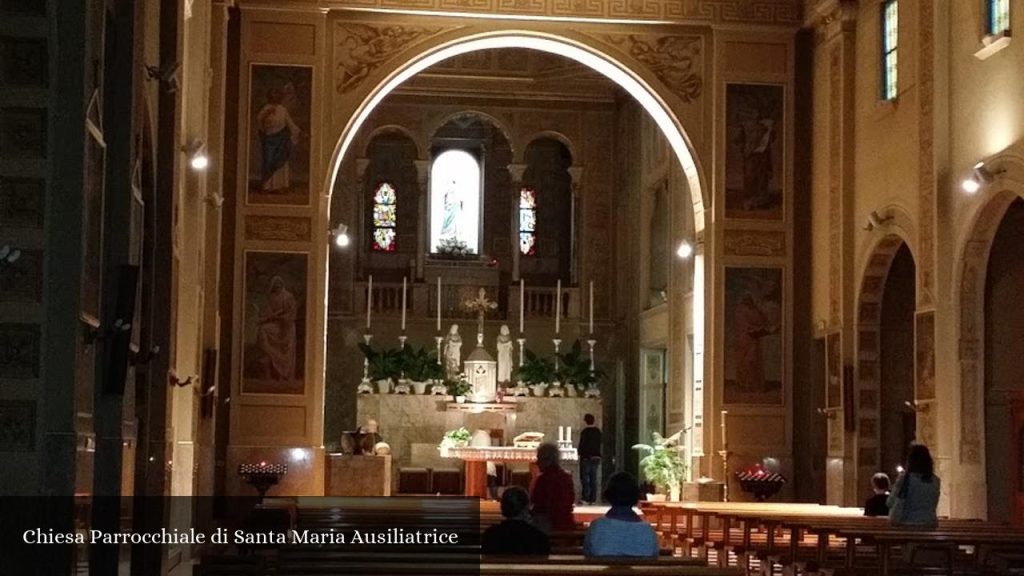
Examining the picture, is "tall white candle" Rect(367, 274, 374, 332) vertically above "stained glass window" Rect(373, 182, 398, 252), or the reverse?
"stained glass window" Rect(373, 182, 398, 252)

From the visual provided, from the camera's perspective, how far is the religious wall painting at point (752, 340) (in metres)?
25.1

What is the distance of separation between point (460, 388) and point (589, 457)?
14.2ft

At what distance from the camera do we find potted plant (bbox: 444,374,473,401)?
3180 cm

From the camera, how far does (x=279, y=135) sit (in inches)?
977

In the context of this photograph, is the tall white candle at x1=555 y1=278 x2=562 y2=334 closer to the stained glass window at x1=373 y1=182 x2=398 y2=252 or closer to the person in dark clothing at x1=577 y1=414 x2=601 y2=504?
the stained glass window at x1=373 y1=182 x2=398 y2=252

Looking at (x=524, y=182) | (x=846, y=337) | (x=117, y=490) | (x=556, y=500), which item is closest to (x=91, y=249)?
(x=117, y=490)

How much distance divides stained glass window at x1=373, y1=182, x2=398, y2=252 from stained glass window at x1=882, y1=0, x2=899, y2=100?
16.1m

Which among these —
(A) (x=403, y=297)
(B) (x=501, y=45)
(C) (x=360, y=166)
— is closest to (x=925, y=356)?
(B) (x=501, y=45)

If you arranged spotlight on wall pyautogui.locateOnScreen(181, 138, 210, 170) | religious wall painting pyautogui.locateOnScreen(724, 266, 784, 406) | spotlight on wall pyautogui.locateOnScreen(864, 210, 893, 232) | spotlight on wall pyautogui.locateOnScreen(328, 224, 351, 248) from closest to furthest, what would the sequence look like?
1. spotlight on wall pyautogui.locateOnScreen(181, 138, 210, 170)
2. spotlight on wall pyautogui.locateOnScreen(864, 210, 893, 232)
3. religious wall painting pyautogui.locateOnScreen(724, 266, 784, 406)
4. spotlight on wall pyautogui.locateOnScreen(328, 224, 351, 248)

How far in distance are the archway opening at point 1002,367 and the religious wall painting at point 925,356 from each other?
0.75 metres

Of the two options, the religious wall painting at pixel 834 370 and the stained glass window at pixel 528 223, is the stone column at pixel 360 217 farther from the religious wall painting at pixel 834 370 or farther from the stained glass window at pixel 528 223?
the religious wall painting at pixel 834 370

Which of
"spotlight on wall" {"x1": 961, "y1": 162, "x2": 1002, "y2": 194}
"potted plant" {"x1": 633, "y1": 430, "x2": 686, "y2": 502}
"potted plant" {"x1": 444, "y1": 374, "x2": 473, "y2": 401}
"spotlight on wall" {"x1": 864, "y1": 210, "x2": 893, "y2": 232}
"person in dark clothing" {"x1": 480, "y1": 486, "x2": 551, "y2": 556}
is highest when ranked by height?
"spotlight on wall" {"x1": 961, "y1": 162, "x2": 1002, "y2": 194}

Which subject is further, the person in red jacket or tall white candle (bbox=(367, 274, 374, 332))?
tall white candle (bbox=(367, 274, 374, 332))

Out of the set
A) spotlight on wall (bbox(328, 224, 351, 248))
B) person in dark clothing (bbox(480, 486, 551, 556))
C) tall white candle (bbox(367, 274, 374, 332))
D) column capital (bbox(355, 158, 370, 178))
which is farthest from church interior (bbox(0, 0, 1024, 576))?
person in dark clothing (bbox(480, 486, 551, 556))
